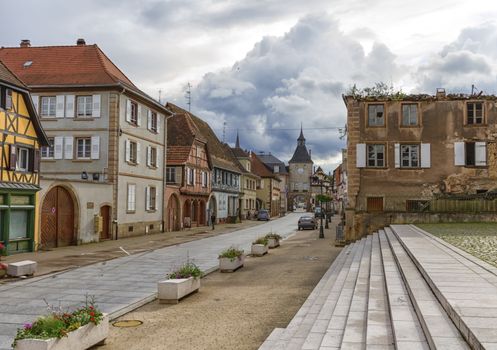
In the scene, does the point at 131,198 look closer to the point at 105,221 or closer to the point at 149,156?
the point at 105,221

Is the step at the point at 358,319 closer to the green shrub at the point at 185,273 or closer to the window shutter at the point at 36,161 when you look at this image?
the green shrub at the point at 185,273

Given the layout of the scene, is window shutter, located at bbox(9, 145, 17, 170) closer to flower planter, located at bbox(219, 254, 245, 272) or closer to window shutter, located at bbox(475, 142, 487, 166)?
flower planter, located at bbox(219, 254, 245, 272)

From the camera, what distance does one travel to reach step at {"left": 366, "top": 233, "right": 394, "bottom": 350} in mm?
6434

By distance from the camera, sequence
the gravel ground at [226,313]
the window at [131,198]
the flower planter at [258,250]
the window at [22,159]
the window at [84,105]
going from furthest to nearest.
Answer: the window at [131,198]
the window at [84,105]
the window at [22,159]
the flower planter at [258,250]
the gravel ground at [226,313]

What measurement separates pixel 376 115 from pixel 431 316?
2494cm

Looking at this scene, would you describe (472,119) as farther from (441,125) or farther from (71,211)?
(71,211)

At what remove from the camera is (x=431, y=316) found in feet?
21.7

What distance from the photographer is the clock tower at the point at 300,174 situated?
12938 cm

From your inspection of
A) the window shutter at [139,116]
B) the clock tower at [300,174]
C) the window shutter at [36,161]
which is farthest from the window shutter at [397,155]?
the clock tower at [300,174]

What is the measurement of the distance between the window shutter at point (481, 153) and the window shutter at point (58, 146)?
2483 centimetres

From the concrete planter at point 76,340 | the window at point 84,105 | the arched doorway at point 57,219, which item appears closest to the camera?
the concrete planter at point 76,340

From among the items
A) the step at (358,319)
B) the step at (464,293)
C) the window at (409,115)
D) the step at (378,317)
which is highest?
the window at (409,115)

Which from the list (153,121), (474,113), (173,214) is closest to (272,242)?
(474,113)

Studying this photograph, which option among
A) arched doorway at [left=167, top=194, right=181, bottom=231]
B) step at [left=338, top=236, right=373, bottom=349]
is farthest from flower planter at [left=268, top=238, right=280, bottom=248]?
arched doorway at [left=167, top=194, right=181, bottom=231]
